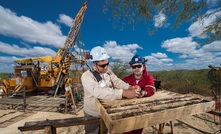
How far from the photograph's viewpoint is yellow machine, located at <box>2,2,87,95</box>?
12.1m

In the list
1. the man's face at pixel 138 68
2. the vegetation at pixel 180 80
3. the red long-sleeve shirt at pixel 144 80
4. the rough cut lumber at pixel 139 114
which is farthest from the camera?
the vegetation at pixel 180 80

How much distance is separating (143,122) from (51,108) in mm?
8898

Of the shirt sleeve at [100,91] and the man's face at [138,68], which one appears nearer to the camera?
the shirt sleeve at [100,91]

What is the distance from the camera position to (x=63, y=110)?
8.28 meters

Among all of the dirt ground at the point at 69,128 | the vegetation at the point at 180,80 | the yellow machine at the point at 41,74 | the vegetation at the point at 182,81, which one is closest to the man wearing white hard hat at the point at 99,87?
the dirt ground at the point at 69,128

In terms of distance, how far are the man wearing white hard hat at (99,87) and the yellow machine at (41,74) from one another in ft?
34.7

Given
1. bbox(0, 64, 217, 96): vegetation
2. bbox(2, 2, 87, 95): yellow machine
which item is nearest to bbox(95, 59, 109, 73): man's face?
bbox(2, 2, 87, 95): yellow machine

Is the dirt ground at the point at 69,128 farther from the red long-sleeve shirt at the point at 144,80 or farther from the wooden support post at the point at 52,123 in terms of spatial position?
the wooden support post at the point at 52,123

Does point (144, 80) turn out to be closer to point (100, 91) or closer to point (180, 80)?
point (100, 91)

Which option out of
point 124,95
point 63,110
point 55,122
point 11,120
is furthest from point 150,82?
point 11,120

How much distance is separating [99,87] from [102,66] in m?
0.45

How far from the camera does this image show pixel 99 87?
73.2 inches

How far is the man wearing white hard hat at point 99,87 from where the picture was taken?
1794 mm

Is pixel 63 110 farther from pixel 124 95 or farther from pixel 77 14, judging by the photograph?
pixel 77 14
